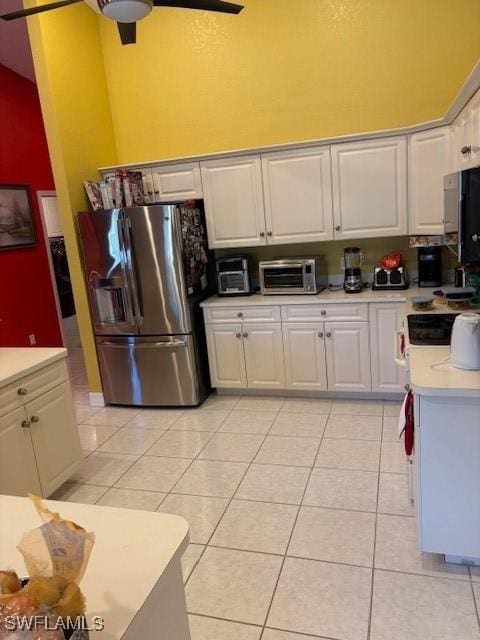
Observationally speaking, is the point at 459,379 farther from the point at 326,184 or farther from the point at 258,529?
the point at 326,184

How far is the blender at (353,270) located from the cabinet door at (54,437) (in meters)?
2.25

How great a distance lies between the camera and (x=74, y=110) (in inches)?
151

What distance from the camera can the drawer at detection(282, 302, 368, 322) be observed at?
3551mm

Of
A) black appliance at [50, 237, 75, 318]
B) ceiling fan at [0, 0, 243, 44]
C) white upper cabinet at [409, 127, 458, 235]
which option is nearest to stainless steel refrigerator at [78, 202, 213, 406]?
ceiling fan at [0, 0, 243, 44]

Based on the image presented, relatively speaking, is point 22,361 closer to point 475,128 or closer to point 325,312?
point 325,312

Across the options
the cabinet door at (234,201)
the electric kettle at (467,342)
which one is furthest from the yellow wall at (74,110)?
the electric kettle at (467,342)

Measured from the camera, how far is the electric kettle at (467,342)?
187 centimetres

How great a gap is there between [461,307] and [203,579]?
83.5 inches

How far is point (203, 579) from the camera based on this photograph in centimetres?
204

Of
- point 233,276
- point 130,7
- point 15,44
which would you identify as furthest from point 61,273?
point 130,7

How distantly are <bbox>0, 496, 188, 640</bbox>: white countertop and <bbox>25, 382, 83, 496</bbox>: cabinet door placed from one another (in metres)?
1.45

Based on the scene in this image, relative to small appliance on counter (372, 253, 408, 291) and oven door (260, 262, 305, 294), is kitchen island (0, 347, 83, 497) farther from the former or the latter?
small appliance on counter (372, 253, 408, 291)

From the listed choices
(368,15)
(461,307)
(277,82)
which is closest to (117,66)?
(277,82)

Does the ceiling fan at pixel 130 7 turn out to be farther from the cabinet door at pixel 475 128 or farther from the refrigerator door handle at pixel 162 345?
the refrigerator door handle at pixel 162 345
